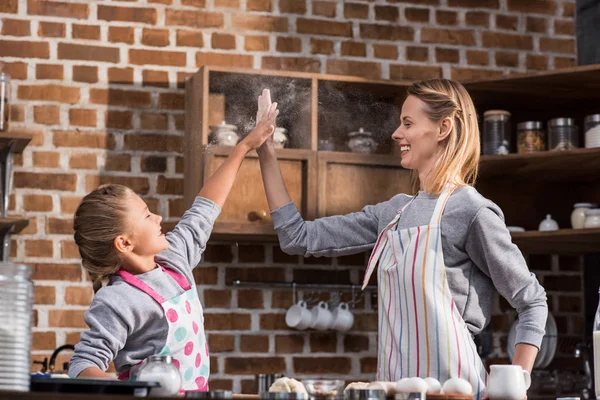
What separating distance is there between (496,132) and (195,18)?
4.07ft

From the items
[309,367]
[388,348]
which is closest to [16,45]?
[309,367]

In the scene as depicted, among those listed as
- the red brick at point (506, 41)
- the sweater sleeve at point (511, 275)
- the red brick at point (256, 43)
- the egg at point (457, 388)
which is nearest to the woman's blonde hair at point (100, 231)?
the sweater sleeve at point (511, 275)

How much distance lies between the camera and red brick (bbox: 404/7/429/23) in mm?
A: 4137

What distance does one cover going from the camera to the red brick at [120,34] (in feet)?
12.4

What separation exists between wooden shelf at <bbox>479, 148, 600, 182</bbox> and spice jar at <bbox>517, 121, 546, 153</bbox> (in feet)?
0.19

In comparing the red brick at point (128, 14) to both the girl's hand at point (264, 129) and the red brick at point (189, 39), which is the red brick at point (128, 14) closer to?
the red brick at point (189, 39)

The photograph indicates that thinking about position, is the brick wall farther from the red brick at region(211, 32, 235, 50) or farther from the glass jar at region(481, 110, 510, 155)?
the glass jar at region(481, 110, 510, 155)

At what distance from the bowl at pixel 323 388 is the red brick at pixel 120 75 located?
7.71ft

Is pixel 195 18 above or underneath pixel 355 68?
above

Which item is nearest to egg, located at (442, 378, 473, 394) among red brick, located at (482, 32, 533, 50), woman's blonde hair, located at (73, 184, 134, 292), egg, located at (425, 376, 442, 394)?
egg, located at (425, 376, 442, 394)

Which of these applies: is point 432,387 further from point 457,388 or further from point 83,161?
point 83,161

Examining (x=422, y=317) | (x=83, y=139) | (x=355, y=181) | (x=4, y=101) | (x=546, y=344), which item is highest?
(x=4, y=101)

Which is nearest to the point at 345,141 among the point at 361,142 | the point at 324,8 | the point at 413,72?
the point at 361,142

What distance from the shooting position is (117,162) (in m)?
3.73
